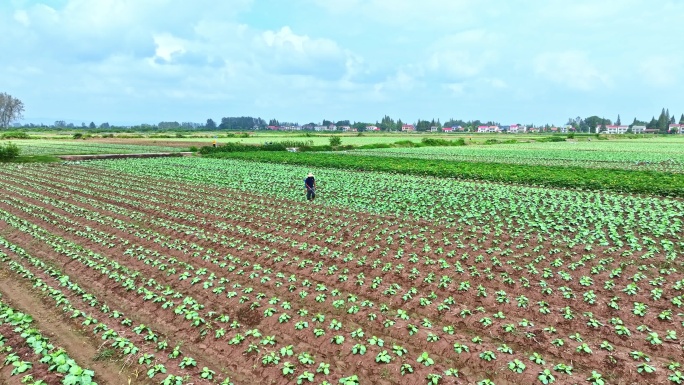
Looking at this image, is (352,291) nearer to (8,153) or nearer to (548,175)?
(548,175)

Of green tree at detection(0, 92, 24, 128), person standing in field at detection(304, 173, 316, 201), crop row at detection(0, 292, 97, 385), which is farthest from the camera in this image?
green tree at detection(0, 92, 24, 128)

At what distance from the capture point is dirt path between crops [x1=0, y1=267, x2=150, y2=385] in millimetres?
7340

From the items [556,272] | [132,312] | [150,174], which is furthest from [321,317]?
[150,174]

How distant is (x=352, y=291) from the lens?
10.6 metres

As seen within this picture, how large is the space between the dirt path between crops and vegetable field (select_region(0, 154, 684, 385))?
0.06 metres

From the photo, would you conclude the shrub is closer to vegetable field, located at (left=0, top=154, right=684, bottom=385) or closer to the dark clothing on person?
vegetable field, located at (left=0, top=154, right=684, bottom=385)

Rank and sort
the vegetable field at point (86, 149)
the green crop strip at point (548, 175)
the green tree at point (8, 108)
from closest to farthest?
the green crop strip at point (548, 175) < the vegetable field at point (86, 149) < the green tree at point (8, 108)

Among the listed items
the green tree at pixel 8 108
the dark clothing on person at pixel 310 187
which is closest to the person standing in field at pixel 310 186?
the dark clothing on person at pixel 310 187

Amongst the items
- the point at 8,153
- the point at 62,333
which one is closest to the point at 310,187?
the point at 62,333

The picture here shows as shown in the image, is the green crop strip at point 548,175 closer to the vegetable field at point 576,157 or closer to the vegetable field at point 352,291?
the vegetable field at point 352,291

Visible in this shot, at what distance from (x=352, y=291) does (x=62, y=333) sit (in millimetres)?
6543

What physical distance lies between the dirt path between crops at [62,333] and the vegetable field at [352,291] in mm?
63

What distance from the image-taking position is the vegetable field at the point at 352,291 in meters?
7.49

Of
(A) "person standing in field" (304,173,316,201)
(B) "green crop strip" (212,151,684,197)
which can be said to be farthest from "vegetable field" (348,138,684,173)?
(A) "person standing in field" (304,173,316,201)
